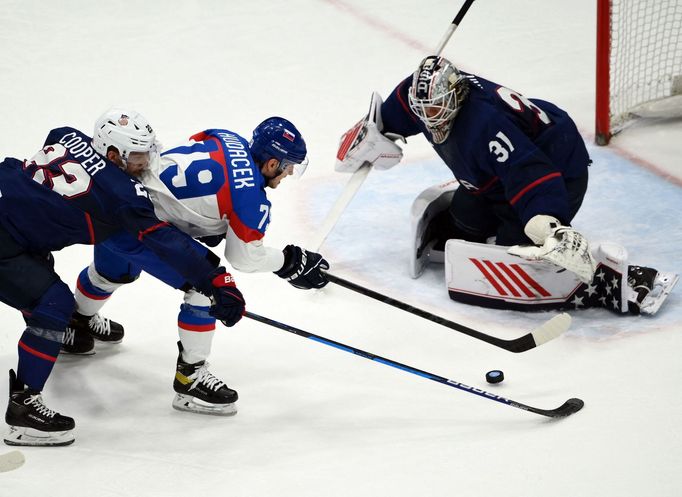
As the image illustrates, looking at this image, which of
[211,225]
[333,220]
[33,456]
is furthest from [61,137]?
[333,220]

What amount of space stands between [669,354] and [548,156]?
848 mm

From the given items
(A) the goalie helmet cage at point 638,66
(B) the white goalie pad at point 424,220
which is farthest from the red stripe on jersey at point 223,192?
(A) the goalie helmet cage at point 638,66

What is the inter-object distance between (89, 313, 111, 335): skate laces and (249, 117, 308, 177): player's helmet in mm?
858

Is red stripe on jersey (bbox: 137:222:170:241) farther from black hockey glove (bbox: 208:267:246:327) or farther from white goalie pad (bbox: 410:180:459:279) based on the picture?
white goalie pad (bbox: 410:180:459:279)

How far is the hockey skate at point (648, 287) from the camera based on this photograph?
3494 mm

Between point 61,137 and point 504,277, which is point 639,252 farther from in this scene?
point 61,137

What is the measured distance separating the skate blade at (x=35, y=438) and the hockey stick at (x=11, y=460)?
0.05 meters

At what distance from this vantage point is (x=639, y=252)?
396 centimetres

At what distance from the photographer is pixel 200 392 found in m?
3.12

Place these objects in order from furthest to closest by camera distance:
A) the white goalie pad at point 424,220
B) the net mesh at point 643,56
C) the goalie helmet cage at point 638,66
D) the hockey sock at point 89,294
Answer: the net mesh at point 643,56 → the goalie helmet cage at point 638,66 → the white goalie pad at point 424,220 → the hockey sock at point 89,294

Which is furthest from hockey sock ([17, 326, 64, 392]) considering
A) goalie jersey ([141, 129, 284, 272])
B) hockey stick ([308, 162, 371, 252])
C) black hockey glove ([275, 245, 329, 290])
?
hockey stick ([308, 162, 371, 252])

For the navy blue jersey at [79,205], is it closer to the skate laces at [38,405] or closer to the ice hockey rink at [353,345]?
the skate laces at [38,405]

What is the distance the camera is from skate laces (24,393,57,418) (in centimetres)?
292

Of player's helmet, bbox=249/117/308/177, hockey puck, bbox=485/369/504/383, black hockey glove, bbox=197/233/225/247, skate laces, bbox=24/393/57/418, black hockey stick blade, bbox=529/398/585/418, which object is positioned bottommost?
Result: skate laces, bbox=24/393/57/418
